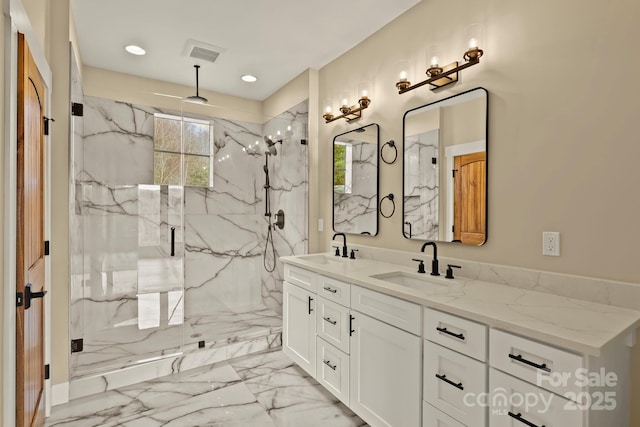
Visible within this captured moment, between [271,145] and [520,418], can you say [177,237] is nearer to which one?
[271,145]

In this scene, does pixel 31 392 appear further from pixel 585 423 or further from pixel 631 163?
pixel 631 163

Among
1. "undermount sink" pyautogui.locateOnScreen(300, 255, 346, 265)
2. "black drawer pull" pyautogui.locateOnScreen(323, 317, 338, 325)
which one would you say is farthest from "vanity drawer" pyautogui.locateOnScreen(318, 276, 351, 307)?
"undermount sink" pyautogui.locateOnScreen(300, 255, 346, 265)

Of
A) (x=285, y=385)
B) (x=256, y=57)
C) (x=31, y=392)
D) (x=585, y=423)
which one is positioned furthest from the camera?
(x=256, y=57)

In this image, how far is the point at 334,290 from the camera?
2256mm

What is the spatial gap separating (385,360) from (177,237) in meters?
2.36

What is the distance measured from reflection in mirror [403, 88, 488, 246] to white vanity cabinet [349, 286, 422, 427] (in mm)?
675

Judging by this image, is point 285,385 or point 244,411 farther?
point 285,385

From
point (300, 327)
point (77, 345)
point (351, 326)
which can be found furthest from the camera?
point (300, 327)

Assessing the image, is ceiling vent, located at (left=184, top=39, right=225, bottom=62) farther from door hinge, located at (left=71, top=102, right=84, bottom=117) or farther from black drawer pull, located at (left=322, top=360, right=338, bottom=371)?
black drawer pull, located at (left=322, top=360, right=338, bottom=371)

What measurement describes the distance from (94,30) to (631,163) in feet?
12.1

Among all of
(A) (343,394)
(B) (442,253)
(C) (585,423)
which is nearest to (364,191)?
(B) (442,253)

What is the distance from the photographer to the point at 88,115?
303 cm

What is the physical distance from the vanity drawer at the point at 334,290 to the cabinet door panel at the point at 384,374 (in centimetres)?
12

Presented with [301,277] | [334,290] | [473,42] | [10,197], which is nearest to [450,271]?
[334,290]
